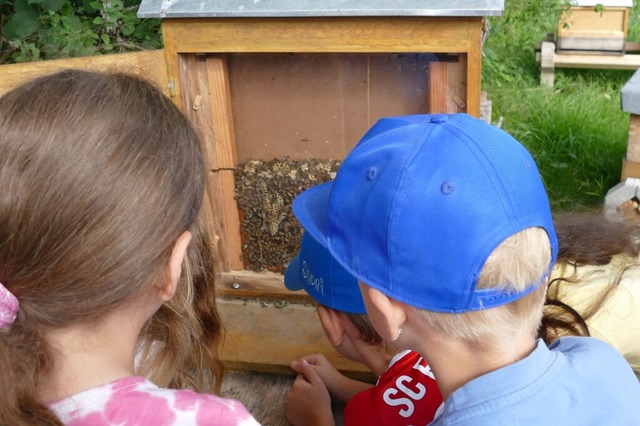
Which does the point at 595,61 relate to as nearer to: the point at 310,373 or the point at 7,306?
the point at 310,373

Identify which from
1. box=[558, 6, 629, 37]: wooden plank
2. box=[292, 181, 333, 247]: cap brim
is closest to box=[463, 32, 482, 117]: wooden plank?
box=[292, 181, 333, 247]: cap brim

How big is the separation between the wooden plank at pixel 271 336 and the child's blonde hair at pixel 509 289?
867 millimetres

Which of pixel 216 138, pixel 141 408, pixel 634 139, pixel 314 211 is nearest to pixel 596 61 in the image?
pixel 634 139

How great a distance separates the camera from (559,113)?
4.23 metres

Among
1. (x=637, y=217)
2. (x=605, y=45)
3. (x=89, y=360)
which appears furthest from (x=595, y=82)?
(x=89, y=360)

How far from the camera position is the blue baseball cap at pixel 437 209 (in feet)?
3.27

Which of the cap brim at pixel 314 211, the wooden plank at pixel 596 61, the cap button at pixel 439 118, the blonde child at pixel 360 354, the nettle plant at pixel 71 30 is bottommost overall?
the wooden plank at pixel 596 61

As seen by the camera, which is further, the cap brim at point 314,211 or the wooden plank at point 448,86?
the wooden plank at point 448,86

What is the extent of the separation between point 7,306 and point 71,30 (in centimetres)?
149

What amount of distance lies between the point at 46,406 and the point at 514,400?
603mm

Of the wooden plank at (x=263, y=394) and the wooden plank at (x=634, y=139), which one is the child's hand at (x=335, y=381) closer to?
the wooden plank at (x=263, y=394)

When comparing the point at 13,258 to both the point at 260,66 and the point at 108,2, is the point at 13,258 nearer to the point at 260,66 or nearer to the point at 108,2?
the point at 260,66

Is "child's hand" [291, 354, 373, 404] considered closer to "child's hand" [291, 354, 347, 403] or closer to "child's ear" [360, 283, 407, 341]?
"child's hand" [291, 354, 347, 403]

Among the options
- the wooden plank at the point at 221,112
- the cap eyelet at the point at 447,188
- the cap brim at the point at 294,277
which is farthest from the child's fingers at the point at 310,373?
the cap eyelet at the point at 447,188
